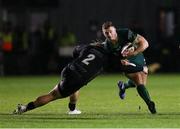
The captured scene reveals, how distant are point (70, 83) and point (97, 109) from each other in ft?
7.05

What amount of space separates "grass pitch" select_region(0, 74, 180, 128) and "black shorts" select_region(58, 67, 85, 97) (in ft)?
1.52

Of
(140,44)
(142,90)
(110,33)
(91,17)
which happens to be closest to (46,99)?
(110,33)

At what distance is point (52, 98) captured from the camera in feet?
43.4

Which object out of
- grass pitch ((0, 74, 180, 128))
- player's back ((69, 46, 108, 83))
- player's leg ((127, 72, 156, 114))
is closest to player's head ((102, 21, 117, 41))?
player's back ((69, 46, 108, 83))

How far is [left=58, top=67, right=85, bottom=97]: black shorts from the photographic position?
1305 cm

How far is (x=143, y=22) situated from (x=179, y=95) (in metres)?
15.0

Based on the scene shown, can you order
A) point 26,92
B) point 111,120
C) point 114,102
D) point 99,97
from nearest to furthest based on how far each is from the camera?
point 111,120 < point 114,102 < point 99,97 < point 26,92

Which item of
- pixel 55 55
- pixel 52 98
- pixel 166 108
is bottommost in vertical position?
pixel 55 55

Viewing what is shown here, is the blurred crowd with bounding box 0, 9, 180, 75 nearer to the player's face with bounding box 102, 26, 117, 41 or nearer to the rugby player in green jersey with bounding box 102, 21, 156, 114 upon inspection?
the rugby player in green jersey with bounding box 102, 21, 156, 114

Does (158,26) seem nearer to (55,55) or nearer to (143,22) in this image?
(143,22)

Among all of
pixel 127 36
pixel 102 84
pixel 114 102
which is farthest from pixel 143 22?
pixel 127 36

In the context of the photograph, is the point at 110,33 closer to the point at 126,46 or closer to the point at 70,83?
the point at 126,46

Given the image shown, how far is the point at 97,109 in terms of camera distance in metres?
15.1

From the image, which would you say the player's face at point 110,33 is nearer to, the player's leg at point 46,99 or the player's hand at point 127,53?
the player's hand at point 127,53
